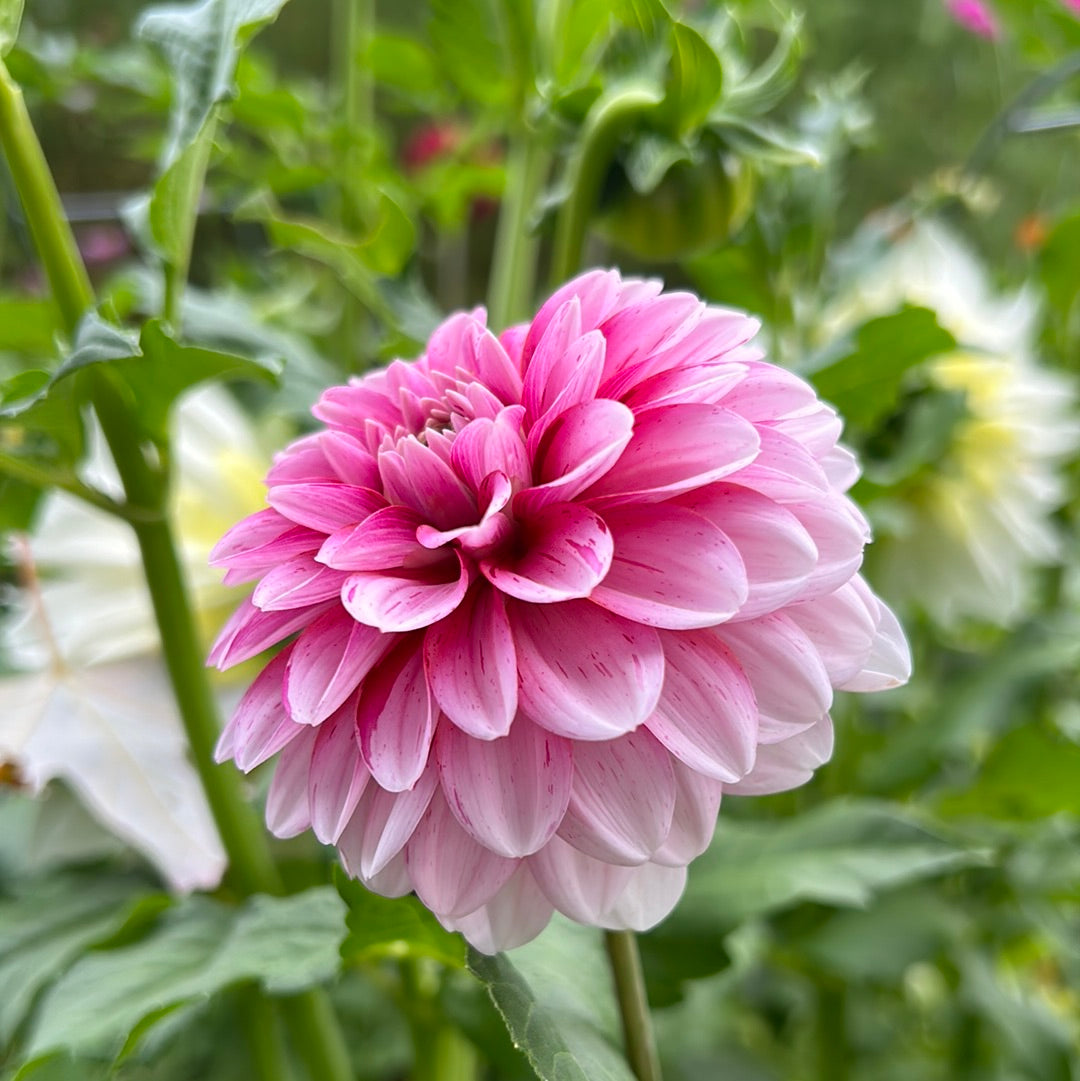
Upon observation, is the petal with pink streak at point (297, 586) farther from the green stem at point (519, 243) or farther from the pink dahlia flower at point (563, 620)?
the green stem at point (519, 243)

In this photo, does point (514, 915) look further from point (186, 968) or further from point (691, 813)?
point (186, 968)

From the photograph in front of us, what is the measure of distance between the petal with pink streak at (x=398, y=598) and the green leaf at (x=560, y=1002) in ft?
0.27

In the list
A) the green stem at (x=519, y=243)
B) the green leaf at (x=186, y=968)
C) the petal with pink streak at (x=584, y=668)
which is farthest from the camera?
the green stem at (x=519, y=243)

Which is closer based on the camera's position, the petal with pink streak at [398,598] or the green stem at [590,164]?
the petal with pink streak at [398,598]

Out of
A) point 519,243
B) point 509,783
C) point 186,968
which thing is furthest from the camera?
point 519,243

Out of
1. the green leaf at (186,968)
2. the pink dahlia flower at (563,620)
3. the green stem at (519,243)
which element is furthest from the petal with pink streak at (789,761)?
the green stem at (519,243)

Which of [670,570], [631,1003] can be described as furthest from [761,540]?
[631,1003]

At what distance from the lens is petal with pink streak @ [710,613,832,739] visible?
0.19 m

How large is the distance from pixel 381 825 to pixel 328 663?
0.11 feet

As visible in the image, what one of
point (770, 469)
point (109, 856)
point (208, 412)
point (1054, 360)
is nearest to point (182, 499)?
point (208, 412)

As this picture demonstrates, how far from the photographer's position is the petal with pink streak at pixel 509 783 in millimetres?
176

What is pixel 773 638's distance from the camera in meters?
0.19

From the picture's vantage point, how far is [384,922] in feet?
0.79

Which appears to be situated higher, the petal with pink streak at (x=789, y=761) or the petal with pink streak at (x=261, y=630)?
the petal with pink streak at (x=261, y=630)
